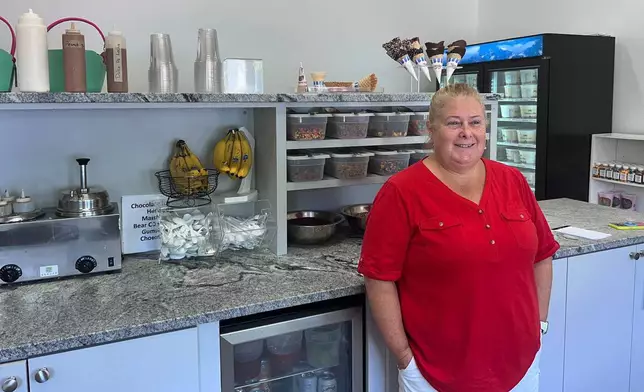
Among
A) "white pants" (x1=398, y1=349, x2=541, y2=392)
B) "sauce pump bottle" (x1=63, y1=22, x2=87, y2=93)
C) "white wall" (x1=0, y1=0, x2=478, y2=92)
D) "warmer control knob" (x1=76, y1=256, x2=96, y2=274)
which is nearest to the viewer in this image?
"white pants" (x1=398, y1=349, x2=541, y2=392)

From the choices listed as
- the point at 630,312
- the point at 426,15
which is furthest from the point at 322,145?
the point at 426,15

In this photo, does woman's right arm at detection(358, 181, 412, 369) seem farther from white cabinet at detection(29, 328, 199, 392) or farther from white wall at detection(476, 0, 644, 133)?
white wall at detection(476, 0, 644, 133)

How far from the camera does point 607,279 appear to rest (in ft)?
7.82

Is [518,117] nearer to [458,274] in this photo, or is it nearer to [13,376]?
[458,274]

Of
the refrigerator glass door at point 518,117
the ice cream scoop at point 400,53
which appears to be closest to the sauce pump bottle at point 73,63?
the ice cream scoop at point 400,53

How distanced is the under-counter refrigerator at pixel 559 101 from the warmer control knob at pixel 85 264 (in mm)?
3043

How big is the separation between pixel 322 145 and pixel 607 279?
1241 millimetres

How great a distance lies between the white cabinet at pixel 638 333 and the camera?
247 centimetres

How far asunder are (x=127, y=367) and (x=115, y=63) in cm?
97

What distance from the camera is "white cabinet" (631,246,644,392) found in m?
2.47

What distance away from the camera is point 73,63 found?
1873mm

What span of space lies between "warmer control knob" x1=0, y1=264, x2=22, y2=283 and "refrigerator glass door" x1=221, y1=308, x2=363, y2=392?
0.73 meters

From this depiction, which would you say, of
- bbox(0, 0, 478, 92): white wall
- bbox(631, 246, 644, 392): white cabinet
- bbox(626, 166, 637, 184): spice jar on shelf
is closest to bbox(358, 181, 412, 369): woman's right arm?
bbox(631, 246, 644, 392): white cabinet

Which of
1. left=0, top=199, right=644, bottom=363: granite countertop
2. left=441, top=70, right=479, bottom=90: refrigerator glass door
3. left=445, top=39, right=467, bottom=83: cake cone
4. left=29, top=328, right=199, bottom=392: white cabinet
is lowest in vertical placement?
left=29, top=328, right=199, bottom=392: white cabinet
